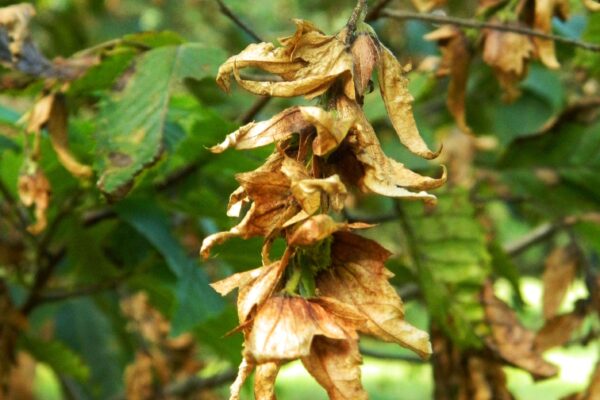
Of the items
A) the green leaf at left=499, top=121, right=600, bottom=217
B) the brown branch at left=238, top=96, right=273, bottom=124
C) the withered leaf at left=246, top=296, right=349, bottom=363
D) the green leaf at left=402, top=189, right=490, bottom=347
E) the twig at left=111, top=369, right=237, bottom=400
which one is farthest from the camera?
the twig at left=111, top=369, right=237, bottom=400

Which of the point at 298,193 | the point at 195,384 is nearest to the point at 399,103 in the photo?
the point at 298,193

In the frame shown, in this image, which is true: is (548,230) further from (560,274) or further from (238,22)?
(238,22)

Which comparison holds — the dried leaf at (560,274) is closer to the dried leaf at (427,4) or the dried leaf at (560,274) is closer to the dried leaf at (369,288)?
the dried leaf at (427,4)

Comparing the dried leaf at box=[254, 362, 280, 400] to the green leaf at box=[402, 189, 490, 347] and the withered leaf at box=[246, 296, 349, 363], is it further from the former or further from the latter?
the green leaf at box=[402, 189, 490, 347]

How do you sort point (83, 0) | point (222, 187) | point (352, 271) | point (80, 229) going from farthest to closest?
point (83, 0), point (222, 187), point (80, 229), point (352, 271)

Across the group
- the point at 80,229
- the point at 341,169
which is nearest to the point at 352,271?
the point at 341,169

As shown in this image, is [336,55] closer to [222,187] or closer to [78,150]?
[78,150]

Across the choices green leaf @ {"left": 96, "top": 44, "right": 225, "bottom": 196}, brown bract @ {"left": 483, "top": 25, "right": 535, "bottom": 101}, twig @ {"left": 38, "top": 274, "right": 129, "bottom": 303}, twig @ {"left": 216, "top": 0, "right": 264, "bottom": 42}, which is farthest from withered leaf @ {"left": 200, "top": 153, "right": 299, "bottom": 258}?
twig @ {"left": 38, "top": 274, "right": 129, "bottom": 303}
